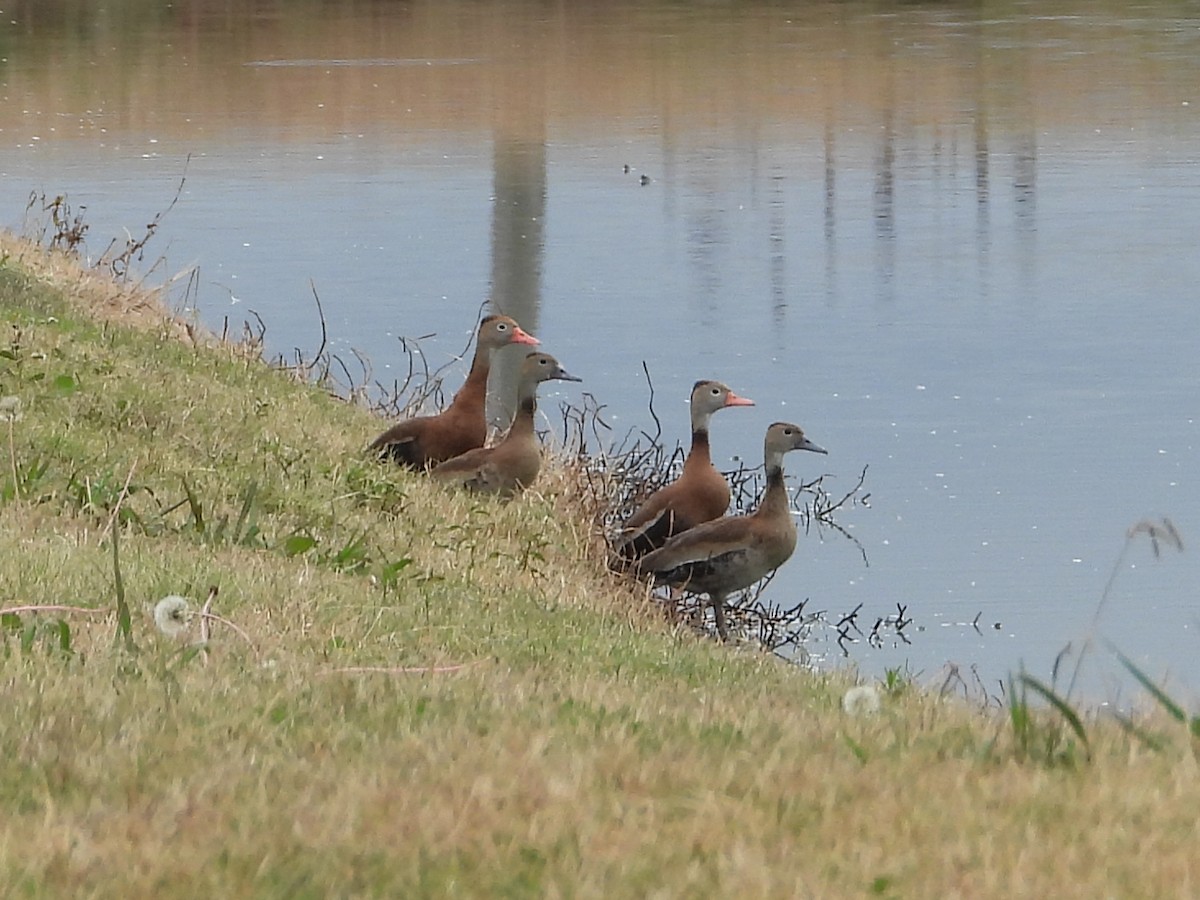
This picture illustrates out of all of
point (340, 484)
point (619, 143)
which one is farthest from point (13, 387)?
point (619, 143)

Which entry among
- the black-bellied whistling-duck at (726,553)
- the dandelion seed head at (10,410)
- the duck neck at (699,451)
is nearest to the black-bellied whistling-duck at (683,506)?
the duck neck at (699,451)

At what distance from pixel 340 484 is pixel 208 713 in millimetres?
4902

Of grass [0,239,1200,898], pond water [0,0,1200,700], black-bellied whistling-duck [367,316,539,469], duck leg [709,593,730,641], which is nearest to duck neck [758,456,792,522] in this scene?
duck leg [709,593,730,641]

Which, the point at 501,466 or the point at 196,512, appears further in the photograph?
the point at 501,466

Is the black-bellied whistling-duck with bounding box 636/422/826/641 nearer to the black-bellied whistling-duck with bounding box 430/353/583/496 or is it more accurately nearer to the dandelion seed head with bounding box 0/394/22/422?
the black-bellied whistling-duck with bounding box 430/353/583/496

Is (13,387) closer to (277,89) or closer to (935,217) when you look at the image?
(935,217)

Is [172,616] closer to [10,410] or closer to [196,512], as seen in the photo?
[196,512]

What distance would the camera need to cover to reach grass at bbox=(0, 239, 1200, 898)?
3426mm

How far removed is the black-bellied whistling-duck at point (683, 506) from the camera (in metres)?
10.2

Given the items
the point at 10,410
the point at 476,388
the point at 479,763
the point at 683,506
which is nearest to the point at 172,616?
the point at 479,763

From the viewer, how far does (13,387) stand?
31.1 feet

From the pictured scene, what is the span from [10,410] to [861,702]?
15.1ft

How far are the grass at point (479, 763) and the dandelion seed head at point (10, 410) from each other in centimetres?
129

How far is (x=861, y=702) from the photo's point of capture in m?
4.94
